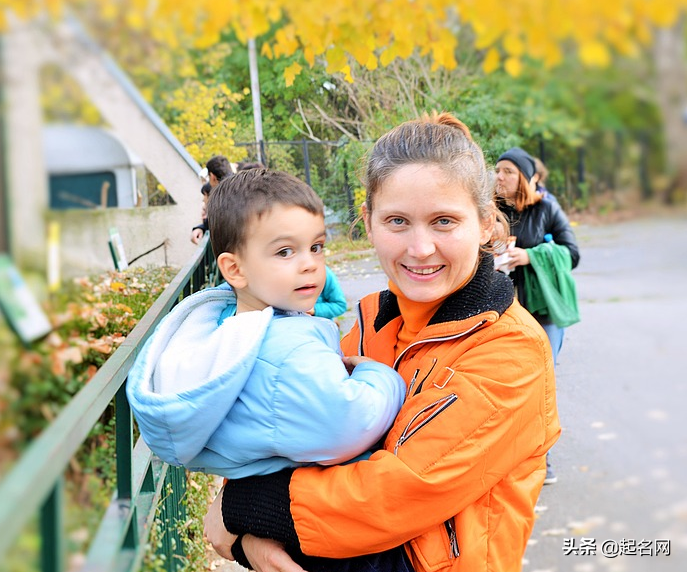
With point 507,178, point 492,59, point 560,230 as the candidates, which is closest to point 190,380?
point 492,59

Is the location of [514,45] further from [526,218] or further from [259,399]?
[526,218]

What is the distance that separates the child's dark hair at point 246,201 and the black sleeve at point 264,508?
577mm

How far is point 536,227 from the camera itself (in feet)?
14.0

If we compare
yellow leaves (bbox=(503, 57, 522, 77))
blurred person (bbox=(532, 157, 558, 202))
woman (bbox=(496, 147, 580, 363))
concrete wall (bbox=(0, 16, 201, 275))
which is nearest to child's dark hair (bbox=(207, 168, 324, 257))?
concrete wall (bbox=(0, 16, 201, 275))

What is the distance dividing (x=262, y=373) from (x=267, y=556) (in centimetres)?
44

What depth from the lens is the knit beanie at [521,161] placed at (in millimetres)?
3431

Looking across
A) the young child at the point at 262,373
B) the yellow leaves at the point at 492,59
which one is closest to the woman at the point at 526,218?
the young child at the point at 262,373

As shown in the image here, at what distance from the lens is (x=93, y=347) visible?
5.57 ft

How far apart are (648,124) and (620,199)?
0.52 ft

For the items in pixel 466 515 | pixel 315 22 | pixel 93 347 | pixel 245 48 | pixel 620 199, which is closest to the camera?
pixel 620 199

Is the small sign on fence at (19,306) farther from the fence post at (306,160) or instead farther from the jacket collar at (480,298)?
the fence post at (306,160)

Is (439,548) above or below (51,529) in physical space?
below

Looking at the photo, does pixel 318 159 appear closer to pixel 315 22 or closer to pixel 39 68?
pixel 315 22

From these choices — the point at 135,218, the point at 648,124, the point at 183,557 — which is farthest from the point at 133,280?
the point at 648,124
